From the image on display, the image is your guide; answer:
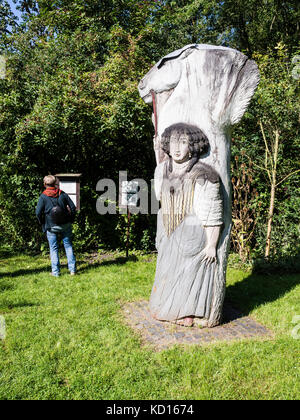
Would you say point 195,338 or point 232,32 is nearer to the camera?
point 195,338

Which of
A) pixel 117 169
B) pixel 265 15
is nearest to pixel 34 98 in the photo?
pixel 117 169

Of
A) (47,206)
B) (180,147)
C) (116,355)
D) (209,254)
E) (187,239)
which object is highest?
(180,147)

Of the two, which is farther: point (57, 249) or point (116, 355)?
point (57, 249)

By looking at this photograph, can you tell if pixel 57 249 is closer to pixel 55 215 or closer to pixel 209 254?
pixel 55 215

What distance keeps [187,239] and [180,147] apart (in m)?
1.00

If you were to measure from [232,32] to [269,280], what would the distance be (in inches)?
574

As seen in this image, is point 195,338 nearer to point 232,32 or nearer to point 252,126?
point 252,126

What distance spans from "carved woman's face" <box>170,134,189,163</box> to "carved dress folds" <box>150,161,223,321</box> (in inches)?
6.6

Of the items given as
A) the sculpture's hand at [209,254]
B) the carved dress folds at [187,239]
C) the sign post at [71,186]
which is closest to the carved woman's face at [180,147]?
the carved dress folds at [187,239]

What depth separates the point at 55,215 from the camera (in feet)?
17.6

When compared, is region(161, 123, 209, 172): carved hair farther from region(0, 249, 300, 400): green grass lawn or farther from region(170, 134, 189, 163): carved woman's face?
region(0, 249, 300, 400): green grass lawn

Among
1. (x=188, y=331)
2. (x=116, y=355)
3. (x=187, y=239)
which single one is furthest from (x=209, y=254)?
(x=116, y=355)

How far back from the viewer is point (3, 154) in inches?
263

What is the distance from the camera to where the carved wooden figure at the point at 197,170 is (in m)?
3.38
